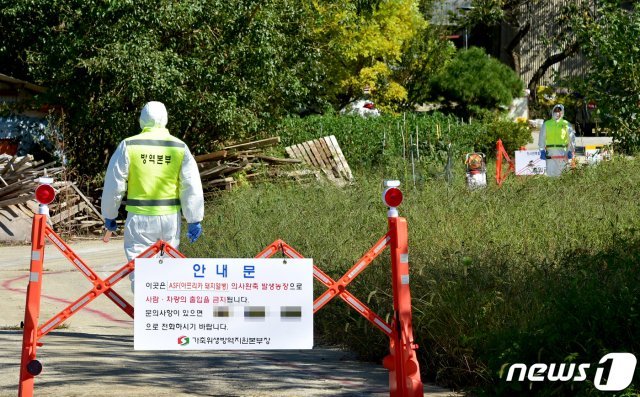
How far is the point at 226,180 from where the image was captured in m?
23.6

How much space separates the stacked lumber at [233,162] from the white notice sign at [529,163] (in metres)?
5.54

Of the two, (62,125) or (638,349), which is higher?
(62,125)

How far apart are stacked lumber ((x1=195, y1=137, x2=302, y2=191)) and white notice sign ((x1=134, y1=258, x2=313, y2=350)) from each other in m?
16.0

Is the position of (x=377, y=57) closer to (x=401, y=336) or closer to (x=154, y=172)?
(x=154, y=172)

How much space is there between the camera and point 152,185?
9.77 meters

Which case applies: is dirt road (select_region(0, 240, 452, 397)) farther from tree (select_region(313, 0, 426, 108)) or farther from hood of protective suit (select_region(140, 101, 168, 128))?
tree (select_region(313, 0, 426, 108))

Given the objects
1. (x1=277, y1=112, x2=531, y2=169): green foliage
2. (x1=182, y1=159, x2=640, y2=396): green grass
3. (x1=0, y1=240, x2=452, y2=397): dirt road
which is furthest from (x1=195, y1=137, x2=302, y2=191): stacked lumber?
(x1=0, y1=240, x2=452, y2=397): dirt road

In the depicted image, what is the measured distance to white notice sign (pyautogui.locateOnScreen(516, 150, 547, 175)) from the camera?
70.9ft

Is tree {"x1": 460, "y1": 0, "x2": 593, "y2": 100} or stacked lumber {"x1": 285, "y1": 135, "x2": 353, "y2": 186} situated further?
tree {"x1": 460, "y1": 0, "x2": 593, "y2": 100}

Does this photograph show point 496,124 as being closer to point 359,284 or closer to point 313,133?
point 313,133

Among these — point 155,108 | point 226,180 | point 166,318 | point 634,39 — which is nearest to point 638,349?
point 166,318

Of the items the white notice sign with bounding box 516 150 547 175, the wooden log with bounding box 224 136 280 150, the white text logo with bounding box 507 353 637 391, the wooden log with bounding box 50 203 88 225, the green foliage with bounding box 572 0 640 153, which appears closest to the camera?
the white text logo with bounding box 507 353 637 391

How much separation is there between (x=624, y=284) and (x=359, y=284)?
2.78 m

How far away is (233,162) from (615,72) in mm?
8089
